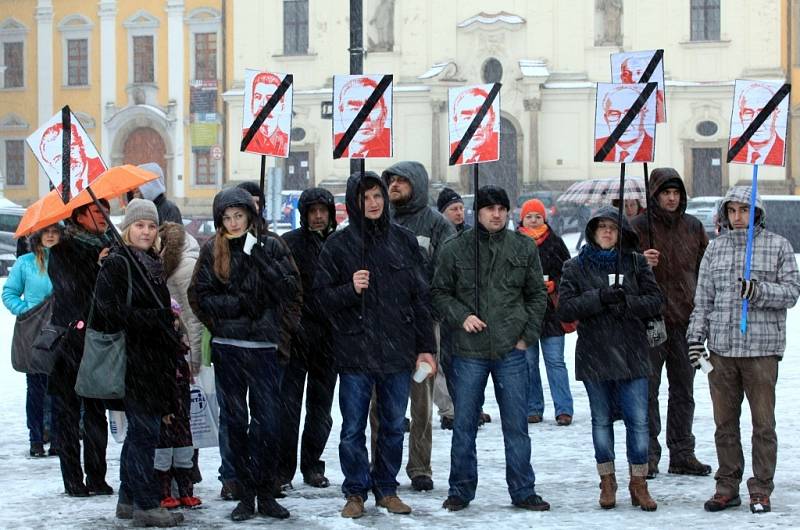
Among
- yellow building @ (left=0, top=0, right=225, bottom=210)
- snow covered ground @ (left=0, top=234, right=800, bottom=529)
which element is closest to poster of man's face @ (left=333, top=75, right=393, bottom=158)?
snow covered ground @ (left=0, top=234, right=800, bottom=529)

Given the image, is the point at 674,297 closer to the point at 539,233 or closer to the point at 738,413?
the point at 738,413

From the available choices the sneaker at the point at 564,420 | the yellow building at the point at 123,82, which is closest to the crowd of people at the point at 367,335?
the sneaker at the point at 564,420

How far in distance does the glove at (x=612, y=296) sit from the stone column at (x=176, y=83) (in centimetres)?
4075

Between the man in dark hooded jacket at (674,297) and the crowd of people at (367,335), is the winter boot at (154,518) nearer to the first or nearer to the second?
the crowd of people at (367,335)

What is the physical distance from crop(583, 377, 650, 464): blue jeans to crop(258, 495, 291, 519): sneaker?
1700 millimetres

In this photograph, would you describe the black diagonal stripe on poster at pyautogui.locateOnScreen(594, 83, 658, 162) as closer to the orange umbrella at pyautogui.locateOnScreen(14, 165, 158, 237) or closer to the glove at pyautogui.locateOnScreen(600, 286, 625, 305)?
the glove at pyautogui.locateOnScreen(600, 286, 625, 305)

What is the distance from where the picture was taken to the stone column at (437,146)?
4428 centimetres

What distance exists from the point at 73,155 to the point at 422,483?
106 inches

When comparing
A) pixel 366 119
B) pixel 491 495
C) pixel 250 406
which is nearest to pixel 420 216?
pixel 366 119

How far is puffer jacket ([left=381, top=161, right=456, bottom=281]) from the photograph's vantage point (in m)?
9.13

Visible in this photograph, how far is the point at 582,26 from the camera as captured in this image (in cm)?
4441

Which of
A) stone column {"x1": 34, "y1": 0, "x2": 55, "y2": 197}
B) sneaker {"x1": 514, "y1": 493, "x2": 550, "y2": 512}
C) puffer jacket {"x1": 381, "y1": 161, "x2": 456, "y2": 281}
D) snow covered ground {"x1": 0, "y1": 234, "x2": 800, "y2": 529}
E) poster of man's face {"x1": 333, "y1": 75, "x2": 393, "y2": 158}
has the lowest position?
snow covered ground {"x1": 0, "y1": 234, "x2": 800, "y2": 529}

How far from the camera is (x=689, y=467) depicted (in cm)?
885

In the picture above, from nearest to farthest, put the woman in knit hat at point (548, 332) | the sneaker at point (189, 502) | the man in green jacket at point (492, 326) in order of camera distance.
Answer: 1. the man in green jacket at point (492, 326)
2. the sneaker at point (189, 502)
3. the woman in knit hat at point (548, 332)
